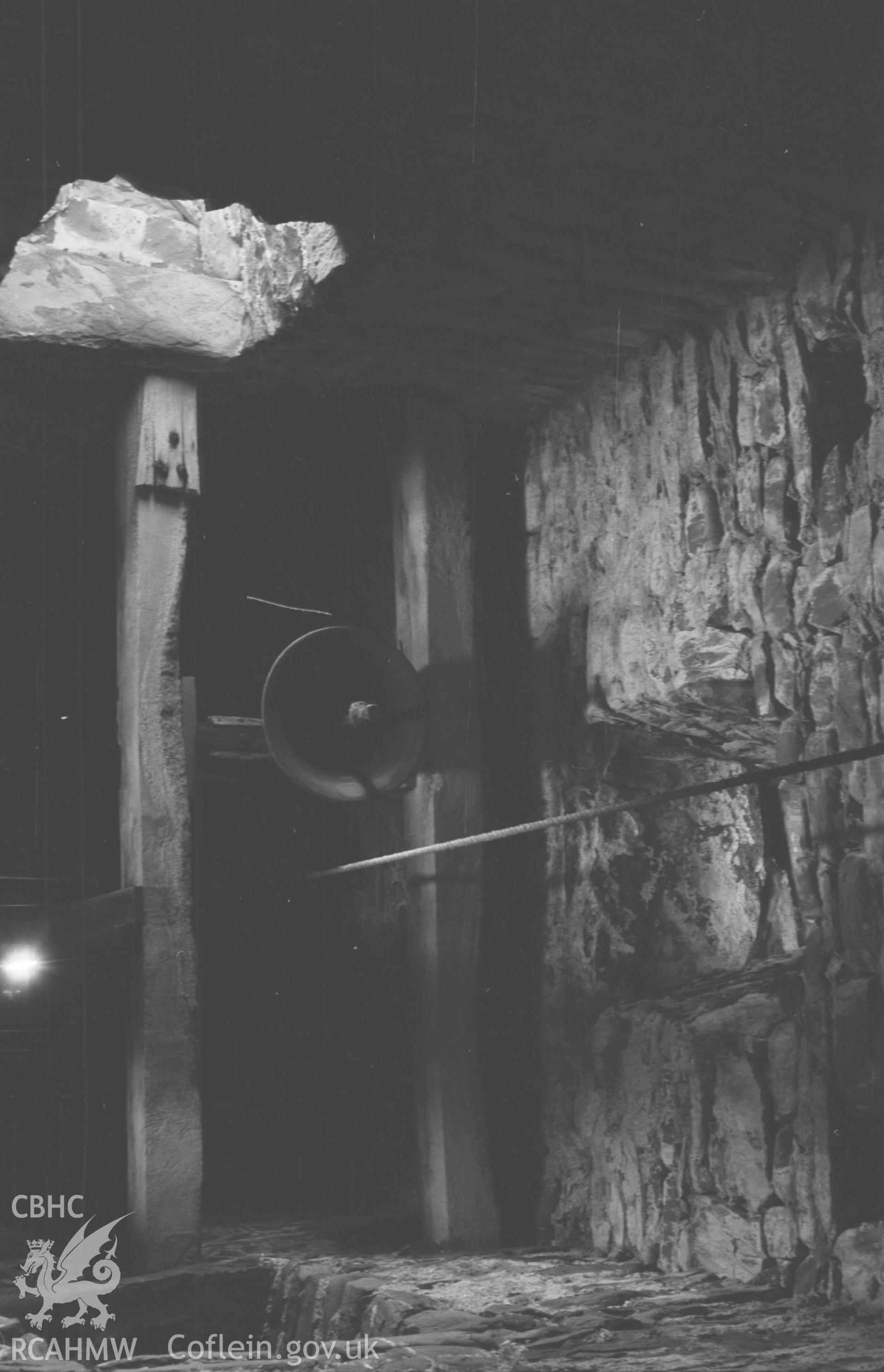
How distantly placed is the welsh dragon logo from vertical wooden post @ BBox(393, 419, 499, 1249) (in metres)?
1.08

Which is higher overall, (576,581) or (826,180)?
(826,180)

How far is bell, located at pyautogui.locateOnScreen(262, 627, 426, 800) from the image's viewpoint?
5.16m

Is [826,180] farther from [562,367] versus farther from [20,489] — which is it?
[20,489]

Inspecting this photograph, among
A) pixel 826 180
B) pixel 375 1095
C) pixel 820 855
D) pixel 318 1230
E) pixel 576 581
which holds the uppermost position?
pixel 826 180

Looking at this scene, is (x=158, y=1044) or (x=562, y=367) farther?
(x=562, y=367)

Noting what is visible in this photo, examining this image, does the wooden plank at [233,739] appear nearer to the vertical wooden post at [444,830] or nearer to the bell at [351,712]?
the bell at [351,712]

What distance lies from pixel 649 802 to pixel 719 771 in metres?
0.57

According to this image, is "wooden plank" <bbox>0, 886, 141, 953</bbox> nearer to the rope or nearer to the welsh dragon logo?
the rope

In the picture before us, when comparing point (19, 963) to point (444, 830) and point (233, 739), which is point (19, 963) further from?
point (444, 830)

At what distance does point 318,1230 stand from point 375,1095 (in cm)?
71

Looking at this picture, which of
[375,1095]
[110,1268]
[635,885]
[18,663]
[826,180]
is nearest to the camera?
[826,180]

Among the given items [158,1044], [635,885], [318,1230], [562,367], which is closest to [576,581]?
[562,367]

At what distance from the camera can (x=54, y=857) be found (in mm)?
6492

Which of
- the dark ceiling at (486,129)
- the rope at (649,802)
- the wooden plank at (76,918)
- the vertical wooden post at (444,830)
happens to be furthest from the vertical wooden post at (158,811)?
the dark ceiling at (486,129)
